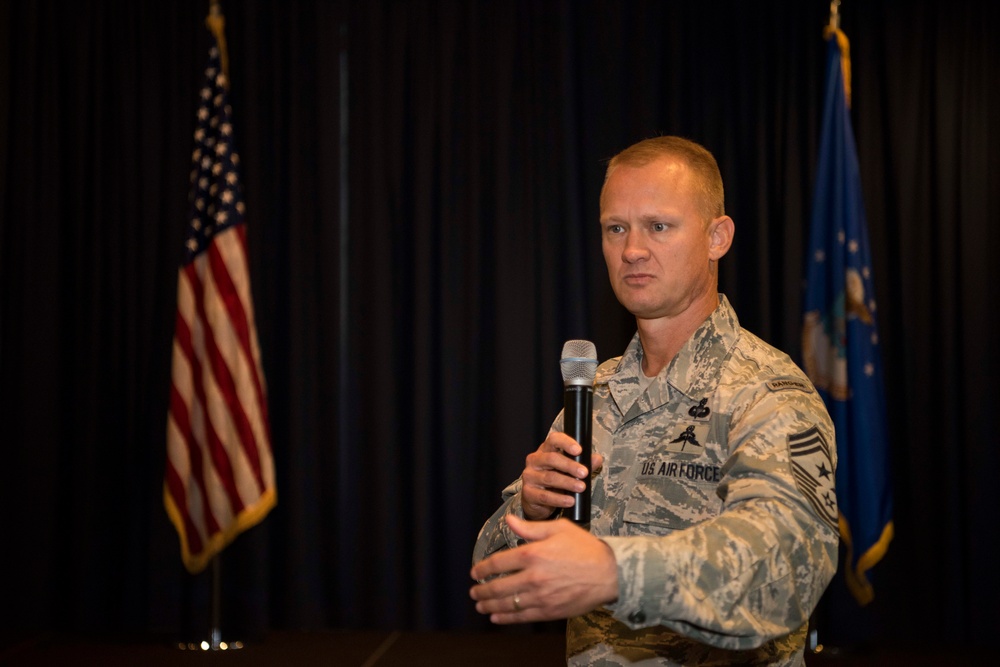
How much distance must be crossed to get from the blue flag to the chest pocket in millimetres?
2547

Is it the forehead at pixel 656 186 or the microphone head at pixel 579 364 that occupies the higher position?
the forehead at pixel 656 186

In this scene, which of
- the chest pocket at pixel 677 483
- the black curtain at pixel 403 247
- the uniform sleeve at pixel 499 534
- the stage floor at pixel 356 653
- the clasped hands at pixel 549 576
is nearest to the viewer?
the clasped hands at pixel 549 576

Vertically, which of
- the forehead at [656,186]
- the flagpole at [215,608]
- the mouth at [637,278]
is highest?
the forehead at [656,186]

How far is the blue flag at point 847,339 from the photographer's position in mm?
4043

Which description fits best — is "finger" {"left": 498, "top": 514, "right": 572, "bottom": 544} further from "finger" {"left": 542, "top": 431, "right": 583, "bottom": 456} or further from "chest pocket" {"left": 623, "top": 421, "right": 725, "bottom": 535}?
"chest pocket" {"left": 623, "top": 421, "right": 725, "bottom": 535}

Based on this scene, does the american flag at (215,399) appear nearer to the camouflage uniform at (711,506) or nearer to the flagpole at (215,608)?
the flagpole at (215,608)

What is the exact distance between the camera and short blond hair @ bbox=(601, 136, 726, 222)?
6.19 feet

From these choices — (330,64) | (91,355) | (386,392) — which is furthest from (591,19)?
(91,355)

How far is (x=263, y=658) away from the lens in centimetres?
418

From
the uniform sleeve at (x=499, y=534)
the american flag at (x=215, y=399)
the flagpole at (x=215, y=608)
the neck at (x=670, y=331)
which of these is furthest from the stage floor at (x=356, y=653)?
the neck at (x=670, y=331)

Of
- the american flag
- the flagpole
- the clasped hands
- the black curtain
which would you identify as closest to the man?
the clasped hands

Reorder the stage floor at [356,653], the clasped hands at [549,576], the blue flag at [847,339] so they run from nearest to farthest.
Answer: the clasped hands at [549,576] → the blue flag at [847,339] → the stage floor at [356,653]

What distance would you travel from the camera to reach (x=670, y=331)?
6.44 feet

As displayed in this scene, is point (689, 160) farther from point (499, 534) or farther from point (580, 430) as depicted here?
point (499, 534)
